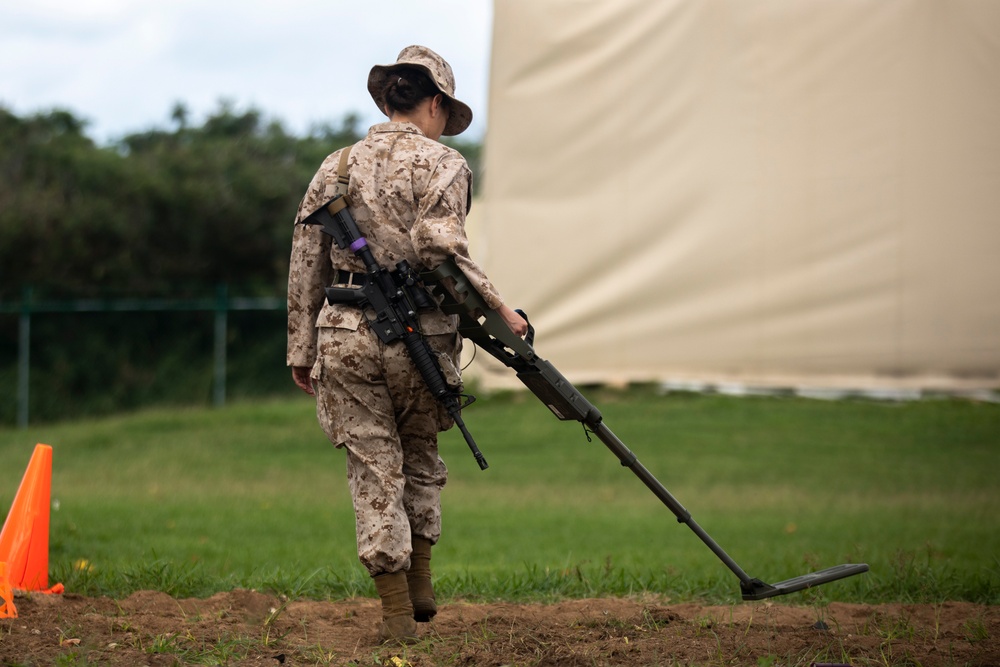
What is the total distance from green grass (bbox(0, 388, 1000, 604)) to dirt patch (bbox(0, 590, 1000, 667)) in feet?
1.39

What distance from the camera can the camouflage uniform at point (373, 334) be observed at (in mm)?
4922

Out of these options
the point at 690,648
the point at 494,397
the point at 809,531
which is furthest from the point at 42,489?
the point at 494,397

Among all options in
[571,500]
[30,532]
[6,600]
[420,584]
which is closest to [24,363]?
[571,500]

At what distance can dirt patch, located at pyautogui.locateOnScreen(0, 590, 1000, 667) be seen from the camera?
4.62 metres

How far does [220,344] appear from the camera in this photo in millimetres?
18094

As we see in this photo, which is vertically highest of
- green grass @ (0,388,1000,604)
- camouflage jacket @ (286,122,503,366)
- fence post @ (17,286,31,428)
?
camouflage jacket @ (286,122,503,366)

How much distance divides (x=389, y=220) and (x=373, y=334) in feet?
1.55

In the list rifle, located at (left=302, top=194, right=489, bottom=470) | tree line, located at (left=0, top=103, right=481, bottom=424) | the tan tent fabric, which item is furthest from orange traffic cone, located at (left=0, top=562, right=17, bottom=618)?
tree line, located at (left=0, top=103, right=481, bottom=424)

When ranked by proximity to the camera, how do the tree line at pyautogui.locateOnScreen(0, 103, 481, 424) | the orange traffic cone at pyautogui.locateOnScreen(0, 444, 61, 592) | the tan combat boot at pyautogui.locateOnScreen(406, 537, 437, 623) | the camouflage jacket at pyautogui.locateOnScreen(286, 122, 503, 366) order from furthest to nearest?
1. the tree line at pyautogui.locateOnScreen(0, 103, 481, 424)
2. the orange traffic cone at pyautogui.locateOnScreen(0, 444, 61, 592)
3. the tan combat boot at pyautogui.locateOnScreen(406, 537, 437, 623)
4. the camouflage jacket at pyautogui.locateOnScreen(286, 122, 503, 366)

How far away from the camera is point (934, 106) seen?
12.4 meters

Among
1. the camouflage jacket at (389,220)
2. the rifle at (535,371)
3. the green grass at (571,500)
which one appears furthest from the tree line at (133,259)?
the rifle at (535,371)

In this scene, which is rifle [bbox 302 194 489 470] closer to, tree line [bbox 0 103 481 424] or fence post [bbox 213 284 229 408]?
fence post [bbox 213 284 229 408]

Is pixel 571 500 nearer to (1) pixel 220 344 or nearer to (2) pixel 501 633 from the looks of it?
(2) pixel 501 633

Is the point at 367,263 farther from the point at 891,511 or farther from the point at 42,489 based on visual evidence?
the point at 891,511
